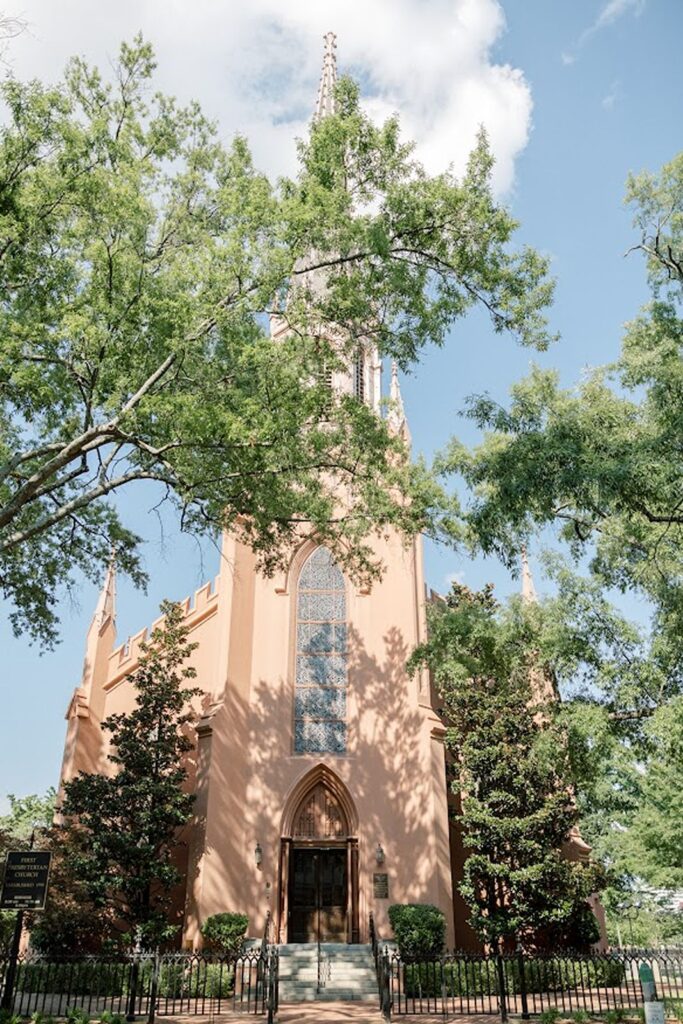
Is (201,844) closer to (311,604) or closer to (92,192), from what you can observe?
(311,604)

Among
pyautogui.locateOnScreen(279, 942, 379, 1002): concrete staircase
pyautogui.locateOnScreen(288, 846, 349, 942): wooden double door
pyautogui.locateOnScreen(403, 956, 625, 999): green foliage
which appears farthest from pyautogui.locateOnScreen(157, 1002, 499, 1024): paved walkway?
pyautogui.locateOnScreen(288, 846, 349, 942): wooden double door

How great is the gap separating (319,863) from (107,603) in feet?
34.0

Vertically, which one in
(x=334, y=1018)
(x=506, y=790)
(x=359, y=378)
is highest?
(x=359, y=378)

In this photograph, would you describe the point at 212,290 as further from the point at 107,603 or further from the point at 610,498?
the point at 107,603

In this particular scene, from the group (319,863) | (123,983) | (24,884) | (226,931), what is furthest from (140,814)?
(24,884)

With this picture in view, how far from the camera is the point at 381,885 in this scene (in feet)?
60.7

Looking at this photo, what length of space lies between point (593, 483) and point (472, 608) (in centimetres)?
742

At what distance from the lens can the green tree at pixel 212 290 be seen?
10266 mm

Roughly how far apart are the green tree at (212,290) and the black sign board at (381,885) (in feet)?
34.0

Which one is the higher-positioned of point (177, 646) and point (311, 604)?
point (311, 604)

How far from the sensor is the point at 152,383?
1070cm

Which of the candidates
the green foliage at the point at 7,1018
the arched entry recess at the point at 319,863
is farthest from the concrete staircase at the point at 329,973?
the green foliage at the point at 7,1018

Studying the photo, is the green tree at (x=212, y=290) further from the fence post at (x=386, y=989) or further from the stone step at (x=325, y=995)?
the stone step at (x=325, y=995)

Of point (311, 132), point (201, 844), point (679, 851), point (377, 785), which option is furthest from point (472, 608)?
point (679, 851)
